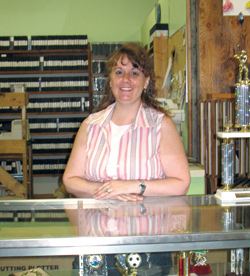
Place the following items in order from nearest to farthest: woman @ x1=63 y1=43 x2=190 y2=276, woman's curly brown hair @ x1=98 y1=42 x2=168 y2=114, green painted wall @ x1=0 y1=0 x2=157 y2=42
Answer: woman @ x1=63 y1=43 x2=190 y2=276 < woman's curly brown hair @ x1=98 y1=42 x2=168 y2=114 < green painted wall @ x1=0 y1=0 x2=157 y2=42

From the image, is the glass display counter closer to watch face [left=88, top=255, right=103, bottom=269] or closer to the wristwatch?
watch face [left=88, top=255, right=103, bottom=269]

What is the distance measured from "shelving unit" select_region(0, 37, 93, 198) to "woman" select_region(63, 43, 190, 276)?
484 centimetres

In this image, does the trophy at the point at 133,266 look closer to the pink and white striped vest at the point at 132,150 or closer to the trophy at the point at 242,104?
the pink and white striped vest at the point at 132,150

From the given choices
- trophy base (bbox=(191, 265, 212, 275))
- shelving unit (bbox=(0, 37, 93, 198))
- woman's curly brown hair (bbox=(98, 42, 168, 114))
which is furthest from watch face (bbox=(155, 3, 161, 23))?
trophy base (bbox=(191, 265, 212, 275))

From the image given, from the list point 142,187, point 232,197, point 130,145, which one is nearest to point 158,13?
point 130,145

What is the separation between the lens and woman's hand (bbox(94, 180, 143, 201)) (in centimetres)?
135

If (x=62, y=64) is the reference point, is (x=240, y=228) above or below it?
below

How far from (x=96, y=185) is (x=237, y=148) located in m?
1.77

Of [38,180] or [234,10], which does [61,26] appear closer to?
[38,180]

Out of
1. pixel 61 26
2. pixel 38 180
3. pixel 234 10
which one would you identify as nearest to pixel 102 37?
pixel 61 26

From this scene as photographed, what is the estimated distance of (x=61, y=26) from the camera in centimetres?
688

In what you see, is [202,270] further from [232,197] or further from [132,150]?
[132,150]

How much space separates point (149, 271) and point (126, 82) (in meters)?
0.87

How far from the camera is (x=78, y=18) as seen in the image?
271 inches
